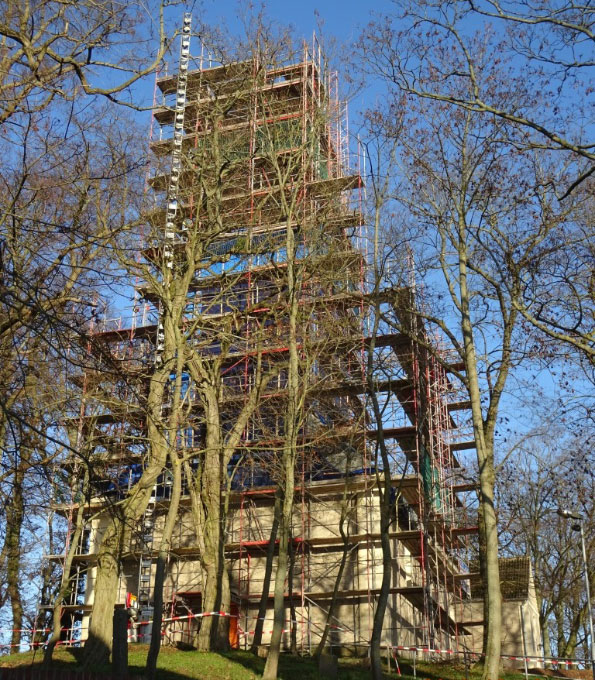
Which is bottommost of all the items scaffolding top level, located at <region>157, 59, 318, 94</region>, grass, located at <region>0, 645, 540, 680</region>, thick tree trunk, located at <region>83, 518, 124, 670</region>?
grass, located at <region>0, 645, 540, 680</region>

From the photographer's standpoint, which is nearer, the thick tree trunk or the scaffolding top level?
the thick tree trunk

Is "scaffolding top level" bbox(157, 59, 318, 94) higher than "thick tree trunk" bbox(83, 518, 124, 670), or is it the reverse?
"scaffolding top level" bbox(157, 59, 318, 94)

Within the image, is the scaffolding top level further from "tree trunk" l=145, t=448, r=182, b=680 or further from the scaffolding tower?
"tree trunk" l=145, t=448, r=182, b=680

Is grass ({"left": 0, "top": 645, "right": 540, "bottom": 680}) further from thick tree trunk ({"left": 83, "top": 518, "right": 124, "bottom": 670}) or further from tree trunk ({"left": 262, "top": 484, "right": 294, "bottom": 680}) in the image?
tree trunk ({"left": 262, "top": 484, "right": 294, "bottom": 680})

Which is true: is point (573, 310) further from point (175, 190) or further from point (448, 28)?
point (175, 190)

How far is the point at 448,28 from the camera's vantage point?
12.2m

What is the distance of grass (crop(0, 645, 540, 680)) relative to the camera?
16.5 m

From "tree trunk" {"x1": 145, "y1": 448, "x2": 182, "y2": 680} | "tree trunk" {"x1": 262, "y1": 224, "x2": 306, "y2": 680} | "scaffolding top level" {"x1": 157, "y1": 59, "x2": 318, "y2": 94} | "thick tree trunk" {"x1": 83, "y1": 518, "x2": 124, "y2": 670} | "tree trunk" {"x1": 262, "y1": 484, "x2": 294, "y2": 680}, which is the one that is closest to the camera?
"tree trunk" {"x1": 145, "y1": 448, "x2": 182, "y2": 680}

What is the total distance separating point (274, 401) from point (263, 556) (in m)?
5.25

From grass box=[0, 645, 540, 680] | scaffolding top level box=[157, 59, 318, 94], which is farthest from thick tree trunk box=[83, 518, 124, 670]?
Answer: scaffolding top level box=[157, 59, 318, 94]

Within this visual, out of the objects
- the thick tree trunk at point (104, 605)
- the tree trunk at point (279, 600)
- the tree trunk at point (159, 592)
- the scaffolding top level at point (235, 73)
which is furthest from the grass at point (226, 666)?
the scaffolding top level at point (235, 73)

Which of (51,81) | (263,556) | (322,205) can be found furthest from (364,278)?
(51,81)

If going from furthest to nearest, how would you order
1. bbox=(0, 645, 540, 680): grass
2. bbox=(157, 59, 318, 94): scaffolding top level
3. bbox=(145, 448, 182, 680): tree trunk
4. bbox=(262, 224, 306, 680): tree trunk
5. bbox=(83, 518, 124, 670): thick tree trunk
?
bbox=(157, 59, 318, 94): scaffolding top level → bbox=(83, 518, 124, 670): thick tree trunk → bbox=(0, 645, 540, 680): grass → bbox=(262, 224, 306, 680): tree trunk → bbox=(145, 448, 182, 680): tree trunk

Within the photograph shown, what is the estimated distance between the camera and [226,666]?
17.6 meters
